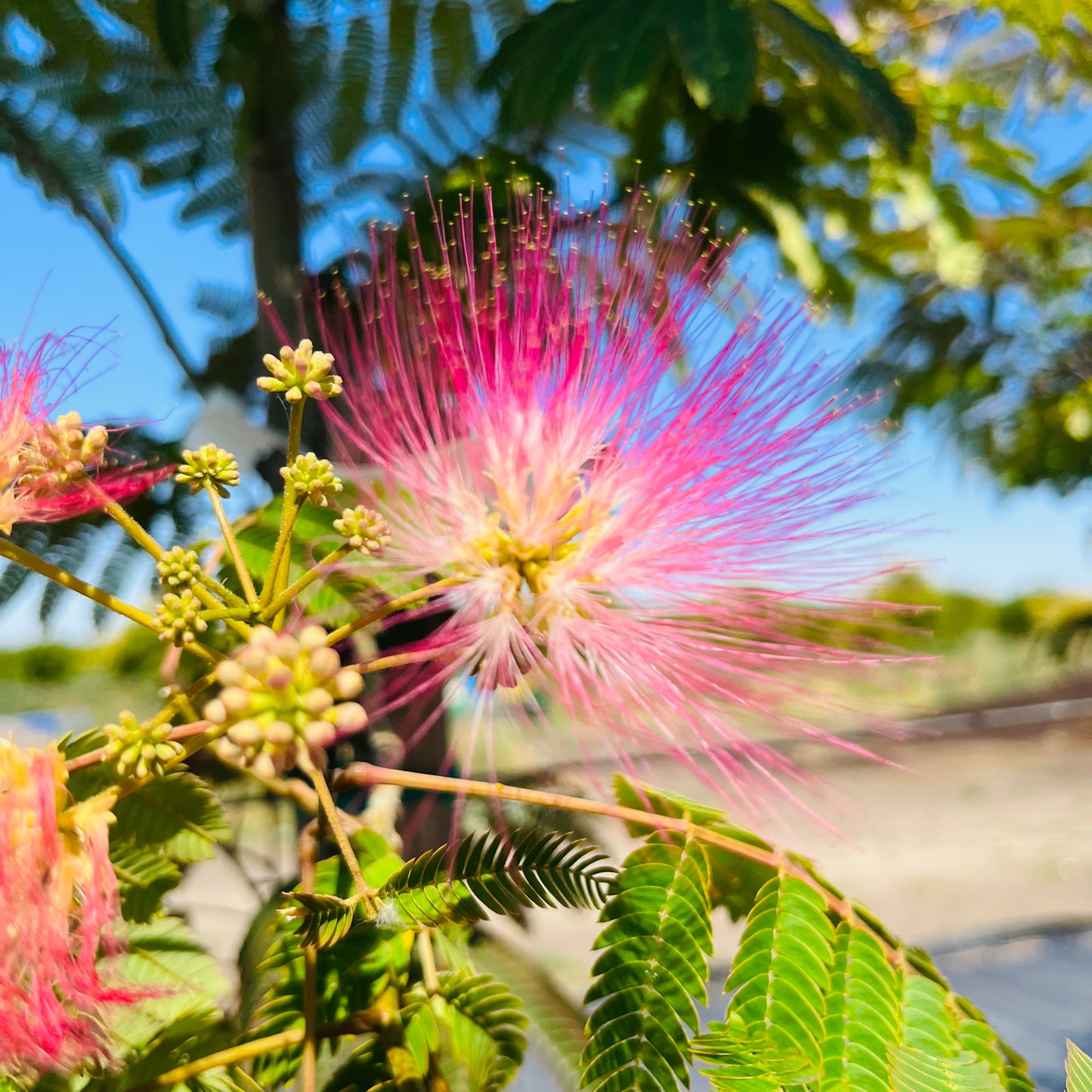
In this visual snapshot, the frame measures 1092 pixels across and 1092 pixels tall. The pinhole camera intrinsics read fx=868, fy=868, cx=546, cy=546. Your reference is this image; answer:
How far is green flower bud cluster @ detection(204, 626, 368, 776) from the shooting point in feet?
1.61

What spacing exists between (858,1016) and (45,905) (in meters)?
0.53

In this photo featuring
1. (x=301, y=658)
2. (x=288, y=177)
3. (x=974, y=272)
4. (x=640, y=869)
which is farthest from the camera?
(x=974, y=272)

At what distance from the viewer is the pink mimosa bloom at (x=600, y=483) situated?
2.32 feet

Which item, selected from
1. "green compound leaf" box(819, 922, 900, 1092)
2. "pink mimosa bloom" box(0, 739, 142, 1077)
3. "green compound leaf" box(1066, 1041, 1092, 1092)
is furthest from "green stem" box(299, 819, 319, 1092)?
"green compound leaf" box(1066, 1041, 1092, 1092)

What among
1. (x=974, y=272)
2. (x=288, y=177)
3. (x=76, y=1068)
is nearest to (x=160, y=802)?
(x=76, y=1068)

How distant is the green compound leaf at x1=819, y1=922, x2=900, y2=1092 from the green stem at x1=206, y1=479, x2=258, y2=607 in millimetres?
480

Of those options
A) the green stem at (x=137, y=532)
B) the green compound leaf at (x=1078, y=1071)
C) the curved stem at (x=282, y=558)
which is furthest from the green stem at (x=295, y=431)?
the green compound leaf at (x=1078, y=1071)

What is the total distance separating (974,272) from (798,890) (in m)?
1.56

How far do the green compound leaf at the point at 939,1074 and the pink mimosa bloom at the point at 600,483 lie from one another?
0.69 ft

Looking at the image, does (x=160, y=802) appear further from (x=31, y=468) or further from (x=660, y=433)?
(x=660, y=433)

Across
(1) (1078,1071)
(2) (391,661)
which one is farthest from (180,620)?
(1) (1078,1071)

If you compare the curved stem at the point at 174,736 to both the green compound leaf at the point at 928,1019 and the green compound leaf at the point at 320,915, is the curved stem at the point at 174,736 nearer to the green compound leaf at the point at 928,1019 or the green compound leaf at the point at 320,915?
the green compound leaf at the point at 320,915

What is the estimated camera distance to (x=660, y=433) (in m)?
0.74

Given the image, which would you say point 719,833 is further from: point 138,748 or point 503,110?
point 503,110
